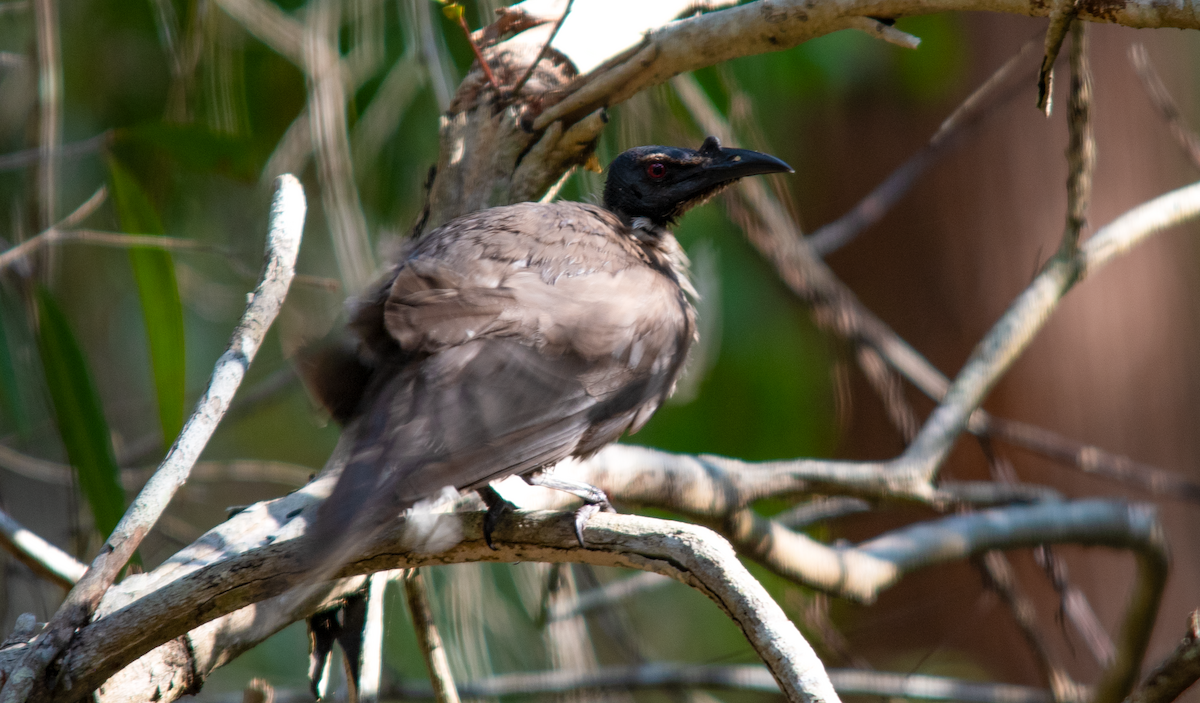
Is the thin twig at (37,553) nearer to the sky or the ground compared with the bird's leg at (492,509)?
nearer to the ground

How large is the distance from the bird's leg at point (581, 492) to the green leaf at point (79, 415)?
1.09 m

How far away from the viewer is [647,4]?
3.09 m

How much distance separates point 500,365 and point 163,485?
67 centimetres

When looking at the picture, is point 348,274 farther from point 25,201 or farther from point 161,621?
point 25,201

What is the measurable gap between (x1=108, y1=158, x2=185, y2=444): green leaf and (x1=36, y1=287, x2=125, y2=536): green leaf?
0.17m

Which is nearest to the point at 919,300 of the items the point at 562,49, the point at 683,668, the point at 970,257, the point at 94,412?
the point at 970,257

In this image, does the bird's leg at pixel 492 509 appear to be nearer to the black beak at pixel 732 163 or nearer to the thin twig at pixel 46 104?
the black beak at pixel 732 163

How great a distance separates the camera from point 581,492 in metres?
2.29

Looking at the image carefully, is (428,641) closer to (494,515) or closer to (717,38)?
(494,515)

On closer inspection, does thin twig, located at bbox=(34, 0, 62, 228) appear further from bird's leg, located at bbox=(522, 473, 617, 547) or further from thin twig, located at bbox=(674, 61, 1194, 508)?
thin twig, located at bbox=(674, 61, 1194, 508)

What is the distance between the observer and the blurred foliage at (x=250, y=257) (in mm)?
3047

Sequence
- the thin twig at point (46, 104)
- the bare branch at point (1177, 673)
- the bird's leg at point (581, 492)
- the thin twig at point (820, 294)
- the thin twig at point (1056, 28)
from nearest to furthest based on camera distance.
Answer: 1. the bare branch at point (1177, 673)
2. the thin twig at point (1056, 28)
3. the bird's leg at point (581, 492)
4. the thin twig at point (46, 104)
5. the thin twig at point (820, 294)

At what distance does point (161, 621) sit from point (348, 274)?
1.68 meters

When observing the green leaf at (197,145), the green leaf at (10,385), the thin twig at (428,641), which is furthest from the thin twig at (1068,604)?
the green leaf at (10,385)
